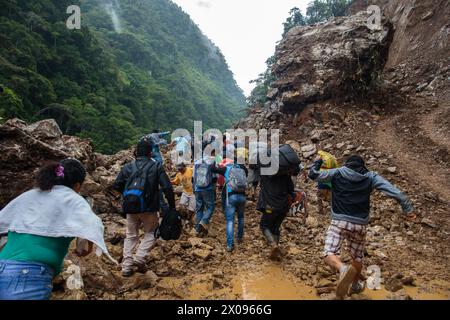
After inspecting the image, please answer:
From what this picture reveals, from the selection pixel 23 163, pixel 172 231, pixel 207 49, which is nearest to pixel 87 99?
pixel 23 163

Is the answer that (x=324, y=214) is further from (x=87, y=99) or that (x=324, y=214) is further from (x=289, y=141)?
(x=87, y=99)

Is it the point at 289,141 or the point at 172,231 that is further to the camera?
the point at 289,141

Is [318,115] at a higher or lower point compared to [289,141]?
higher

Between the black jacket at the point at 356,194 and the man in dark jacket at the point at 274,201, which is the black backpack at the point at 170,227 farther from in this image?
the black jacket at the point at 356,194

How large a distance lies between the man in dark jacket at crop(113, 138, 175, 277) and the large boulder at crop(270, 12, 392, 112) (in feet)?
35.1

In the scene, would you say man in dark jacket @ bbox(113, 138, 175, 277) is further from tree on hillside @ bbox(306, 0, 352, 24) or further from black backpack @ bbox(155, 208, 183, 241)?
tree on hillside @ bbox(306, 0, 352, 24)

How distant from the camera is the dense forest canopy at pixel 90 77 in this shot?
2236 centimetres

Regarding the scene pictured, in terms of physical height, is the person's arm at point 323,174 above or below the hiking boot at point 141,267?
above

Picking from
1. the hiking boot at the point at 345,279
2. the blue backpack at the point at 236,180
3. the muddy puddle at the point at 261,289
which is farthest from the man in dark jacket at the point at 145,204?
the hiking boot at the point at 345,279

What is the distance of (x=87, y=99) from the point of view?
29.2 m

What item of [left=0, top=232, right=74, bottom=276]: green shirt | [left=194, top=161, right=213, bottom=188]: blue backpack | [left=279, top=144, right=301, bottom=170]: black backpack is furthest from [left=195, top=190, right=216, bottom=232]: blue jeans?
[left=0, top=232, right=74, bottom=276]: green shirt

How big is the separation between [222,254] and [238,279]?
89 centimetres

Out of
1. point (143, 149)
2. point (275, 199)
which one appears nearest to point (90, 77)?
point (143, 149)

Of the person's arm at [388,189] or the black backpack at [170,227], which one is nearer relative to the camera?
the person's arm at [388,189]
